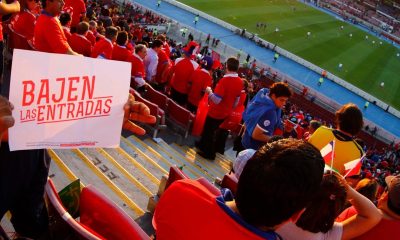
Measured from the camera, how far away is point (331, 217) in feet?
7.55

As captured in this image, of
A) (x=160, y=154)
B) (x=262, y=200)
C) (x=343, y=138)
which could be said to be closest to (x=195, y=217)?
(x=262, y=200)

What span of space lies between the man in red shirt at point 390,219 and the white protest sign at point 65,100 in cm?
176

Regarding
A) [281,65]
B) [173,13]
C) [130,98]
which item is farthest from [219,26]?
[130,98]

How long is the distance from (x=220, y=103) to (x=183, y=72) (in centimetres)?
130

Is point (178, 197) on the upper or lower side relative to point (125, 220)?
upper

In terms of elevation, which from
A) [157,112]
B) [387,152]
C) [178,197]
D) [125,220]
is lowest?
[387,152]

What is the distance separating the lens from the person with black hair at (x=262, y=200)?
1.59 meters

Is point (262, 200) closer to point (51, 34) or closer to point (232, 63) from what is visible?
point (51, 34)

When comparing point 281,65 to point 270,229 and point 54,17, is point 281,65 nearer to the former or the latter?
point 54,17

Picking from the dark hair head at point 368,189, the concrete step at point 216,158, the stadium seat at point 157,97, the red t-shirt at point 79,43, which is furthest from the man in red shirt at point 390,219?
the red t-shirt at point 79,43

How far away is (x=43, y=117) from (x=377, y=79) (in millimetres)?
33737

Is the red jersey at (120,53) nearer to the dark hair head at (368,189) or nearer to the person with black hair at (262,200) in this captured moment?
the dark hair head at (368,189)

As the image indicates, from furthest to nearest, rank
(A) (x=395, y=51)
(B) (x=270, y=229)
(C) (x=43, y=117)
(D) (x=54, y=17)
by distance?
1. (A) (x=395, y=51)
2. (D) (x=54, y=17)
3. (C) (x=43, y=117)
4. (B) (x=270, y=229)

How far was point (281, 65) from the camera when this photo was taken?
99.2ft
